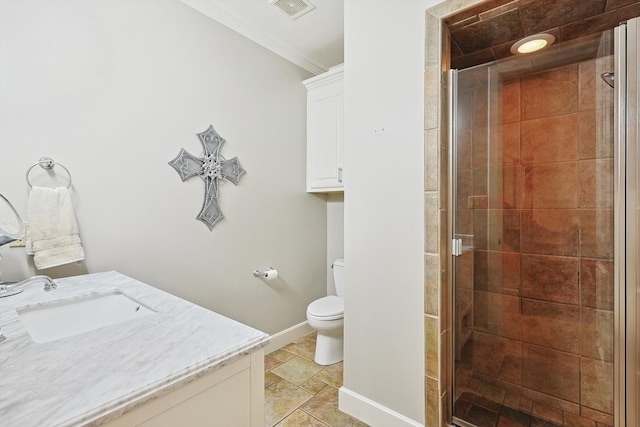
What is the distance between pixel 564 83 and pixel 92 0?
2.49 meters

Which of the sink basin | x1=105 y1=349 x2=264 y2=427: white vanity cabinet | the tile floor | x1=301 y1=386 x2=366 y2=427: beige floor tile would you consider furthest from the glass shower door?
the sink basin

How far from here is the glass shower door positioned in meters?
1.41

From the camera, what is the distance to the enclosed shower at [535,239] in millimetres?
1347

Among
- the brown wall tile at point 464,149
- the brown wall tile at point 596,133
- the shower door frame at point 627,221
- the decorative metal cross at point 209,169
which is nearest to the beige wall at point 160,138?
the decorative metal cross at point 209,169

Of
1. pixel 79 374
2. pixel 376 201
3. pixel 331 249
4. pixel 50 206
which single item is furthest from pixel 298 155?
pixel 79 374

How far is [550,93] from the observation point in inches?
62.9

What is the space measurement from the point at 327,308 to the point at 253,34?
2.19 meters

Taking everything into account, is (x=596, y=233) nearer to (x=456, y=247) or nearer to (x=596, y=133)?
(x=596, y=133)

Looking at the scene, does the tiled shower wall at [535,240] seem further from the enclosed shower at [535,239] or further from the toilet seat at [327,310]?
the toilet seat at [327,310]

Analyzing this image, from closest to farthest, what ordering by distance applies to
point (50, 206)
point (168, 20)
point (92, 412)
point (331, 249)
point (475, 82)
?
point (92, 412) → point (50, 206) → point (475, 82) → point (168, 20) → point (331, 249)

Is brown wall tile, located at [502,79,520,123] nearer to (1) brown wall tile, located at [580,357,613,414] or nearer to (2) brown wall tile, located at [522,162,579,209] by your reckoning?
(2) brown wall tile, located at [522,162,579,209]

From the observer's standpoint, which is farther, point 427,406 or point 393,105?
point 393,105

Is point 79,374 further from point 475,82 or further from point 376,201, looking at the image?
A: point 475,82

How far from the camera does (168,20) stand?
186cm
